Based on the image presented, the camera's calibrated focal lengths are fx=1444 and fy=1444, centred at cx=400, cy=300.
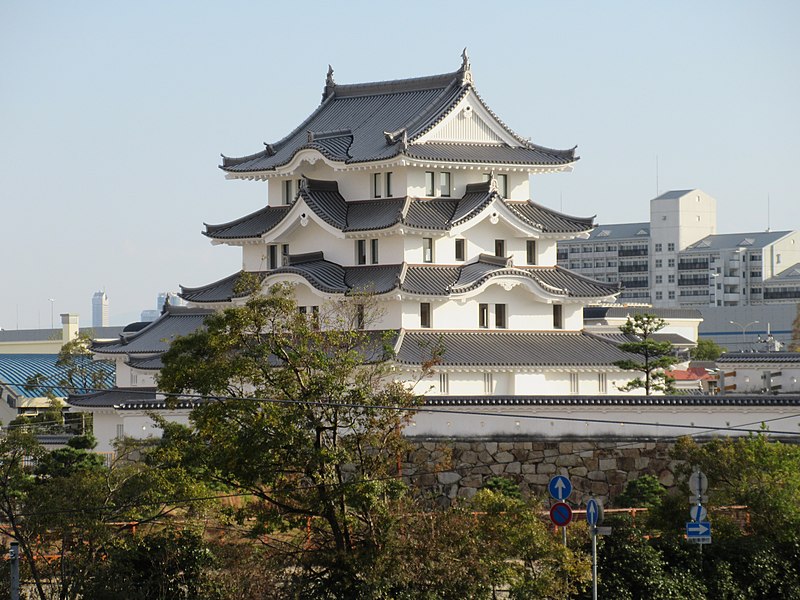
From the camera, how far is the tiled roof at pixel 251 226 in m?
53.0

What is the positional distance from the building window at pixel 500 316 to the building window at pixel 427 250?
286 cm

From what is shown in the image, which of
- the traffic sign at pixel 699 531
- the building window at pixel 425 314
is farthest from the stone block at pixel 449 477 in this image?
the traffic sign at pixel 699 531

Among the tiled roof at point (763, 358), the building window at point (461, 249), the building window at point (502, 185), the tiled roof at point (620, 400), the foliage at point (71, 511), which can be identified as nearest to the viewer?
the foliage at point (71, 511)

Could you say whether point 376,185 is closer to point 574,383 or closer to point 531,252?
point 531,252

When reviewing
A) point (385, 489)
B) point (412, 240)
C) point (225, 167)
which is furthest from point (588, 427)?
point (225, 167)

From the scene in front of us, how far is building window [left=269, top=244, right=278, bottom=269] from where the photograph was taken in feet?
173

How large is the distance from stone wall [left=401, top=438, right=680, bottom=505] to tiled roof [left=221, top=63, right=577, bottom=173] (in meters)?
11.8

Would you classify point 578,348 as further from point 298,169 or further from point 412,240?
point 298,169

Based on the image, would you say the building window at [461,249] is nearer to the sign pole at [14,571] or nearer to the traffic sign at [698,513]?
the traffic sign at [698,513]

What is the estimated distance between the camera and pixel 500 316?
50.1m

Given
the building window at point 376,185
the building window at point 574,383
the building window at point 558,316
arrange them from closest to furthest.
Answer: the building window at point 574,383
the building window at point 376,185
the building window at point 558,316

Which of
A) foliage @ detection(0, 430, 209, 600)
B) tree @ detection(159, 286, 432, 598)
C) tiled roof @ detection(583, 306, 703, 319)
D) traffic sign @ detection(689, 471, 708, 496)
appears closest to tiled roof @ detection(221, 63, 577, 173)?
tree @ detection(159, 286, 432, 598)

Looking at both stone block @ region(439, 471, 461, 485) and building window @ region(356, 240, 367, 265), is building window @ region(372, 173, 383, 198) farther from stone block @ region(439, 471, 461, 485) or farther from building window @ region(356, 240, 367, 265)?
stone block @ region(439, 471, 461, 485)

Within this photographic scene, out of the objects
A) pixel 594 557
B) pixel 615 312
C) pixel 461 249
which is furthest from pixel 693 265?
pixel 594 557
